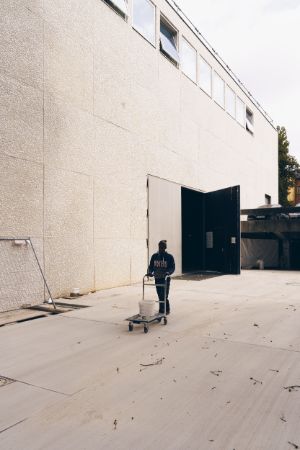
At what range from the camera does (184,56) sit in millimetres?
16656

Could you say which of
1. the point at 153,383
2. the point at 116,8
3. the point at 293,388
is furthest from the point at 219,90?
the point at 153,383

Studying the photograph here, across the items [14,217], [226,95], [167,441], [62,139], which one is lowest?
[167,441]

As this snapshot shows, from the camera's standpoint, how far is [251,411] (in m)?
3.55

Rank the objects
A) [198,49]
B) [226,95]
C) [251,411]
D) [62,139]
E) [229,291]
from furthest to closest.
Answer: [226,95] → [198,49] → [229,291] → [62,139] → [251,411]

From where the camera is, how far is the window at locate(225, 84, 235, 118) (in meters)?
21.3

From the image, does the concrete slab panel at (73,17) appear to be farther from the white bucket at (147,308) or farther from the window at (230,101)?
the window at (230,101)

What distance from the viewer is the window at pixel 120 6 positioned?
39.7 ft

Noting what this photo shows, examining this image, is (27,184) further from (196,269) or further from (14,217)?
(196,269)

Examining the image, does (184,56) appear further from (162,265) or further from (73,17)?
(162,265)

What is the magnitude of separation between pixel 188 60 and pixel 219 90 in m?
3.89

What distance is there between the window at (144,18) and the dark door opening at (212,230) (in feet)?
22.8

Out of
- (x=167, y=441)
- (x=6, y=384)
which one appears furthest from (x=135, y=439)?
(x=6, y=384)

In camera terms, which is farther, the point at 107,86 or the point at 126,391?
the point at 107,86

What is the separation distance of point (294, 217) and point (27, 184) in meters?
14.8
